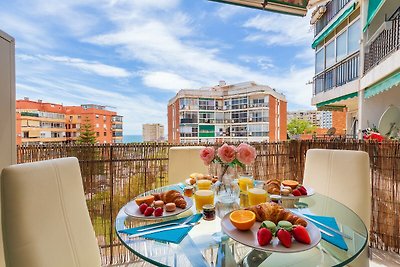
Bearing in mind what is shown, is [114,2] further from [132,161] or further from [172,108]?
[172,108]

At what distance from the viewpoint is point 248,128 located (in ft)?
84.3

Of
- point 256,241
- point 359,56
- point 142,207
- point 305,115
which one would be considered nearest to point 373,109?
point 359,56

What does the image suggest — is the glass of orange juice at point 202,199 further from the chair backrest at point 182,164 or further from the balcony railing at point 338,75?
the balcony railing at point 338,75

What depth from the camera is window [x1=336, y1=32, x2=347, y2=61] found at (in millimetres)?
6880

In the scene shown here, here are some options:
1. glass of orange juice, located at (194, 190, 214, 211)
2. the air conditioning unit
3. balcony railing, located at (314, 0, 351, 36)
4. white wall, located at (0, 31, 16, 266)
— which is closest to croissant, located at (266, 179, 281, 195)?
glass of orange juice, located at (194, 190, 214, 211)

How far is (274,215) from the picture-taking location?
1.00 meters

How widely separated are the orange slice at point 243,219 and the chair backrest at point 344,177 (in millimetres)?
1102

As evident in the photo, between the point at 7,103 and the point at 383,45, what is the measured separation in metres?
6.04

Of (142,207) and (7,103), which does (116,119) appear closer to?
(7,103)

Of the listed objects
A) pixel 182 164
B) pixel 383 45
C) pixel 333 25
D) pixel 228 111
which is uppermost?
pixel 333 25

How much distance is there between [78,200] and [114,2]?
563 centimetres

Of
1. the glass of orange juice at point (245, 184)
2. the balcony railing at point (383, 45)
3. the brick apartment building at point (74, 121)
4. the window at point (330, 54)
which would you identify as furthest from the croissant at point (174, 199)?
the brick apartment building at point (74, 121)

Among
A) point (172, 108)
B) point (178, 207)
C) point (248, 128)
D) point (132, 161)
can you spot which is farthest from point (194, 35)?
point (178, 207)

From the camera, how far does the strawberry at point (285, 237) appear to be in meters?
0.82
